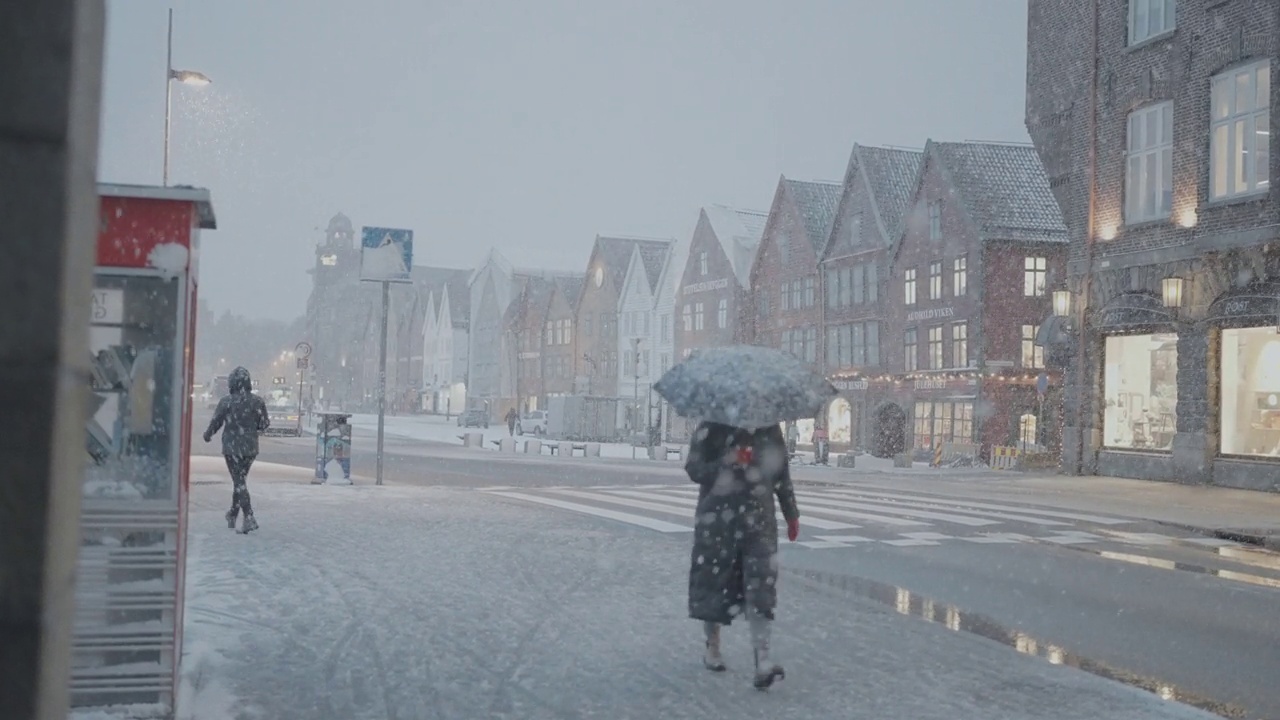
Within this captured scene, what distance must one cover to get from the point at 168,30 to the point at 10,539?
21823mm

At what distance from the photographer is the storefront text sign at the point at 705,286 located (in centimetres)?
6088

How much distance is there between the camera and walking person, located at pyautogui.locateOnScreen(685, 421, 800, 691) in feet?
21.6

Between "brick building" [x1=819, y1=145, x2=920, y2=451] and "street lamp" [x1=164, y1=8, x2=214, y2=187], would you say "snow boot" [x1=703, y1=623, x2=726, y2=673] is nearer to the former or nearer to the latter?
"street lamp" [x1=164, y1=8, x2=214, y2=187]

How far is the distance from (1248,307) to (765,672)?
21.1m

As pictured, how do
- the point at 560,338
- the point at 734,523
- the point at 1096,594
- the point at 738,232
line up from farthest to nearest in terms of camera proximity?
the point at 560,338 < the point at 738,232 < the point at 1096,594 < the point at 734,523

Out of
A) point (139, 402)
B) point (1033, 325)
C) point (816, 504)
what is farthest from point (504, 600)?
point (1033, 325)

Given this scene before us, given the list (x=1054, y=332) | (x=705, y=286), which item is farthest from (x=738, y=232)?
(x=1054, y=332)

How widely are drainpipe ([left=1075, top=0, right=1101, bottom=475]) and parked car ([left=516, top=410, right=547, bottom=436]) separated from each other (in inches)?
1442

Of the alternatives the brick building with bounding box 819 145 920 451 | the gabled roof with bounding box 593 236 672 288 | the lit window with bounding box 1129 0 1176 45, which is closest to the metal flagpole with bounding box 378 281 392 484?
the lit window with bounding box 1129 0 1176 45

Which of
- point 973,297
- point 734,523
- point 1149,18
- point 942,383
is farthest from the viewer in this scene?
point 942,383

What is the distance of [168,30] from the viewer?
2116cm

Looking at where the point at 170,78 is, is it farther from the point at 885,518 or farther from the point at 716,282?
the point at 716,282

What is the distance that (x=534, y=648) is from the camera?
288 inches

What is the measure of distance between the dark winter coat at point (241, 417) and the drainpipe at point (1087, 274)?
22.1 m
